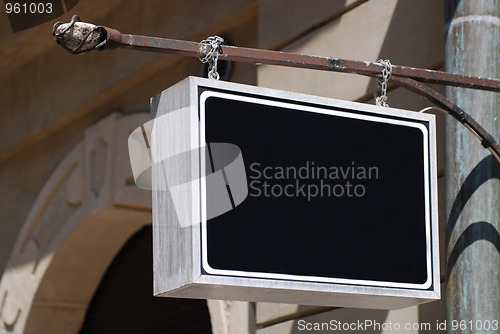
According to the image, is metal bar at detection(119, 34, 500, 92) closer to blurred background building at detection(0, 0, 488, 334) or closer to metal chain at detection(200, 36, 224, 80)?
metal chain at detection(200, 36, 224, 80)

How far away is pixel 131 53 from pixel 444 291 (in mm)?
3791

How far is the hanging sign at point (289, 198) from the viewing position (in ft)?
9.99

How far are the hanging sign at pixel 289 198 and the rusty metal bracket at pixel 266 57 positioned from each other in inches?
5.9

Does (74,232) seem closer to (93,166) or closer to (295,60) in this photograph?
(93,166)

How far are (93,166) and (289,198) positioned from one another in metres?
4.78

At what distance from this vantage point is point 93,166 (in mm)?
7812

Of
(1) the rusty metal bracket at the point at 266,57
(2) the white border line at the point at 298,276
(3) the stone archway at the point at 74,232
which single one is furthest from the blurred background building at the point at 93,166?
(2) the white border line at the point at 298,276

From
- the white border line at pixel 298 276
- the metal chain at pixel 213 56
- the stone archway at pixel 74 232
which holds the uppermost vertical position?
the stone archway at pixel 74 232

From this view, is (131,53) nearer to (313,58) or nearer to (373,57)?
(373,57)

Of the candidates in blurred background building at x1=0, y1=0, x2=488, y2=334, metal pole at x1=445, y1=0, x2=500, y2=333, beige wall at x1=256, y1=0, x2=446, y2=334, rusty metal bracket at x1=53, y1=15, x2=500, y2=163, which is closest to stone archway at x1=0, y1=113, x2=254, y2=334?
blurred background building at x1=0, y1=0, x2=488, y2=334

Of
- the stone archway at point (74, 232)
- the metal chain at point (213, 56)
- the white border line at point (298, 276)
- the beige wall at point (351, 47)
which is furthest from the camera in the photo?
the stone archway at point (74, 232)

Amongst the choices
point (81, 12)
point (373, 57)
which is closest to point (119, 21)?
point (81, 12)

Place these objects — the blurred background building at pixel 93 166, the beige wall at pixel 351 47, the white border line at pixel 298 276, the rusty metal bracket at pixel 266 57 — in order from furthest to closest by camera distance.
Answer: the blurred background building at pixel 93 166 → the beige wall at pixel 351 47 → the rusty metal bracket at pixel 266 57 → the white border line at pixel 298 276

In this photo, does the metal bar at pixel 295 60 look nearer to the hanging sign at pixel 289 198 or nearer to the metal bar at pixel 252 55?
the metal bar at pixel 252 55
